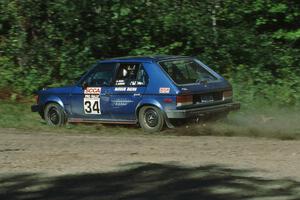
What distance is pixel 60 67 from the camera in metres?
19.1

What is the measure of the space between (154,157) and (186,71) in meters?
4.28

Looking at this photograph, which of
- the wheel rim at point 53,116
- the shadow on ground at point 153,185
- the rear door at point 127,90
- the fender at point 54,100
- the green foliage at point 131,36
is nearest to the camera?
the shadow on ground at point 153,185

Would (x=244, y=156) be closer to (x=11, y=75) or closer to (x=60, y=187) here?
(x=60, y=187)

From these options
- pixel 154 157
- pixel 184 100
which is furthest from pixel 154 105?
pixel 154 157

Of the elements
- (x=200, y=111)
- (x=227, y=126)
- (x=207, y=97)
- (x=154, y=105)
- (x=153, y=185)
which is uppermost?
(x=207, y=97)

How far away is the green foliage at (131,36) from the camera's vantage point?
62.0 ft

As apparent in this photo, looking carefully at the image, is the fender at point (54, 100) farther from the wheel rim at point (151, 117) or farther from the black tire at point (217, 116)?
the black tire at point (217, 116)

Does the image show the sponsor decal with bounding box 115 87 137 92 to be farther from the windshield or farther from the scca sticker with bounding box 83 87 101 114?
the windshield

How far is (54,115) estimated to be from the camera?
14047mm

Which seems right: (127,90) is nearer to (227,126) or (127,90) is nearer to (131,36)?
(227,126)

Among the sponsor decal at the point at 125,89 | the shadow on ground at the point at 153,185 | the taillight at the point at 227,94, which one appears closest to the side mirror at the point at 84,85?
the sponsor decal at the point at 125,89

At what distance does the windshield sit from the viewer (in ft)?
41.2

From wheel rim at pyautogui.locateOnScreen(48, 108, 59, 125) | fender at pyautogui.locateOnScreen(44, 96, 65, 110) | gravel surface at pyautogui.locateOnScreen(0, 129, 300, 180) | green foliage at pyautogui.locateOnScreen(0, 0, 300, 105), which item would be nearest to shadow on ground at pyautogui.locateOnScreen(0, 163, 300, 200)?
gravel surface at pyautogui.locateOnScreen(0, 129, 300, 180)

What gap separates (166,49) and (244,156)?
426 inches
